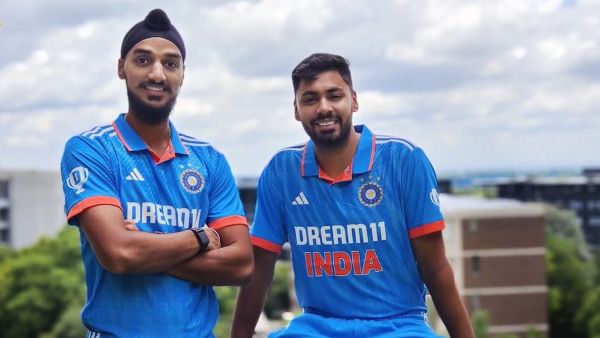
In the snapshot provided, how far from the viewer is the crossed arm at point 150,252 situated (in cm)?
466

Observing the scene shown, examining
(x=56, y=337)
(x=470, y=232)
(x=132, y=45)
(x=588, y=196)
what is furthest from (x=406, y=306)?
(x=588, y=196)

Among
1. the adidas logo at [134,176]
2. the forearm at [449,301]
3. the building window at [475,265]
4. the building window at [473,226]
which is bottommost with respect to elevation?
the building window at [475,265]

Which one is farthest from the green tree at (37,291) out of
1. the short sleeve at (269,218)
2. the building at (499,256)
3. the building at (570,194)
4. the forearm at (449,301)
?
the building at (570,194)

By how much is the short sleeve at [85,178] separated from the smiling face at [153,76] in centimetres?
32

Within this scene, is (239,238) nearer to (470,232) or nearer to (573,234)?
(470,232)

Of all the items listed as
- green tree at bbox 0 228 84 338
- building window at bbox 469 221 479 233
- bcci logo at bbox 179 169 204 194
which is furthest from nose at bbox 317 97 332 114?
building window at bbox 469 221 479 233

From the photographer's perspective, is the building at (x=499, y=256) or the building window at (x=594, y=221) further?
the building window at (x=594, y=221)

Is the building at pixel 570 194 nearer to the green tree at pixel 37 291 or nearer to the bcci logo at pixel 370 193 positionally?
the green tree at pixel 37 291

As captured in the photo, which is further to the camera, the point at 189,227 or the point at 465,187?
the point at 465,187

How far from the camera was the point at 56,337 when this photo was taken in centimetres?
5484

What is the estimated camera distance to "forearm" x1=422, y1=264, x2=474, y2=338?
5.33 meters

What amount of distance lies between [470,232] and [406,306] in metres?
69.1

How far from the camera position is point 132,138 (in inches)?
200

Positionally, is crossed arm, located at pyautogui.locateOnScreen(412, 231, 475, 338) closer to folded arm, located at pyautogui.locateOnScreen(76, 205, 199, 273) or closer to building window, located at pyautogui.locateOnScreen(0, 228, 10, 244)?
folded arm, located at pyautogui.locateOnScreen(76, 205, 199, 273)
